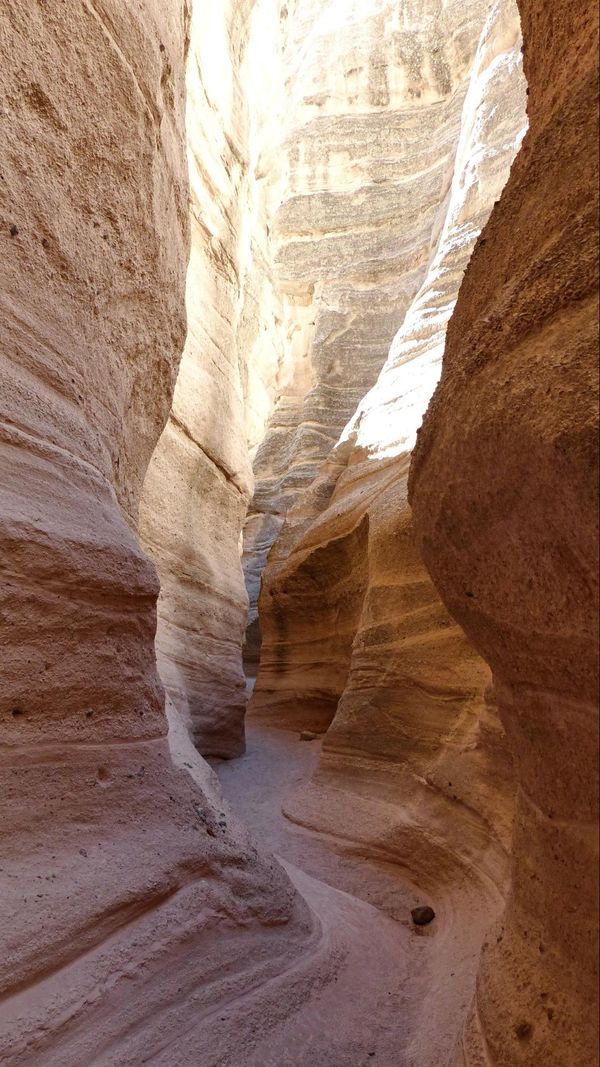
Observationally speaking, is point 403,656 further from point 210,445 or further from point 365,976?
point 210,445

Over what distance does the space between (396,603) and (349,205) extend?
515 inches

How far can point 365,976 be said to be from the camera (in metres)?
2.80

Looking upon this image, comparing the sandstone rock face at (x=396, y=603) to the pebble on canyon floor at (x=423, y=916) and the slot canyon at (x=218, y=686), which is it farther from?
the pebble on canyon floor at (x=423, y=916)

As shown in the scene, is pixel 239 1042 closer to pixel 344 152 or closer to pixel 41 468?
pixel 41 468

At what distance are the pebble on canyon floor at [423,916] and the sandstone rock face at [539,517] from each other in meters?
1.36

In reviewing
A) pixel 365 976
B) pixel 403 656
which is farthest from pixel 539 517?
pixel 403 656

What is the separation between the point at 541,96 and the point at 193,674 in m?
5.25

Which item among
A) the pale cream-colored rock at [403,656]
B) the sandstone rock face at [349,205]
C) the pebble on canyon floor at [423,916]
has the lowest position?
the pebble on canyon floor at [423,916]

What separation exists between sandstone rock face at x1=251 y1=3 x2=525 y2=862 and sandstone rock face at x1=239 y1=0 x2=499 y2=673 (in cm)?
446

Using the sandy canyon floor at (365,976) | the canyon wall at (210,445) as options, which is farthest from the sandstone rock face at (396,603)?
the canyon wall at (210,445)

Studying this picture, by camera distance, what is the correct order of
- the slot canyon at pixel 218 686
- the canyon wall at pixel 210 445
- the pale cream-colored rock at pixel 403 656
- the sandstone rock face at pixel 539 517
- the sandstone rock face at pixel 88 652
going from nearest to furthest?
the sandstone rock face at pixel 539 517 → the slot canyon at pixel 218 686 → the sandstone rock face at pixel 88 652 → the pale cream-colored rock at pixel 403 656 → the canyon wall at pixel 210 445

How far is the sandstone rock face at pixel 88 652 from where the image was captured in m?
2.11

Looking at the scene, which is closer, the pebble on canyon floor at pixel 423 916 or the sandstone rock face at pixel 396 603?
the pebble on canyon floor at pixel 423 916

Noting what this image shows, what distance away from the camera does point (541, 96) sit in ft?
6.88
